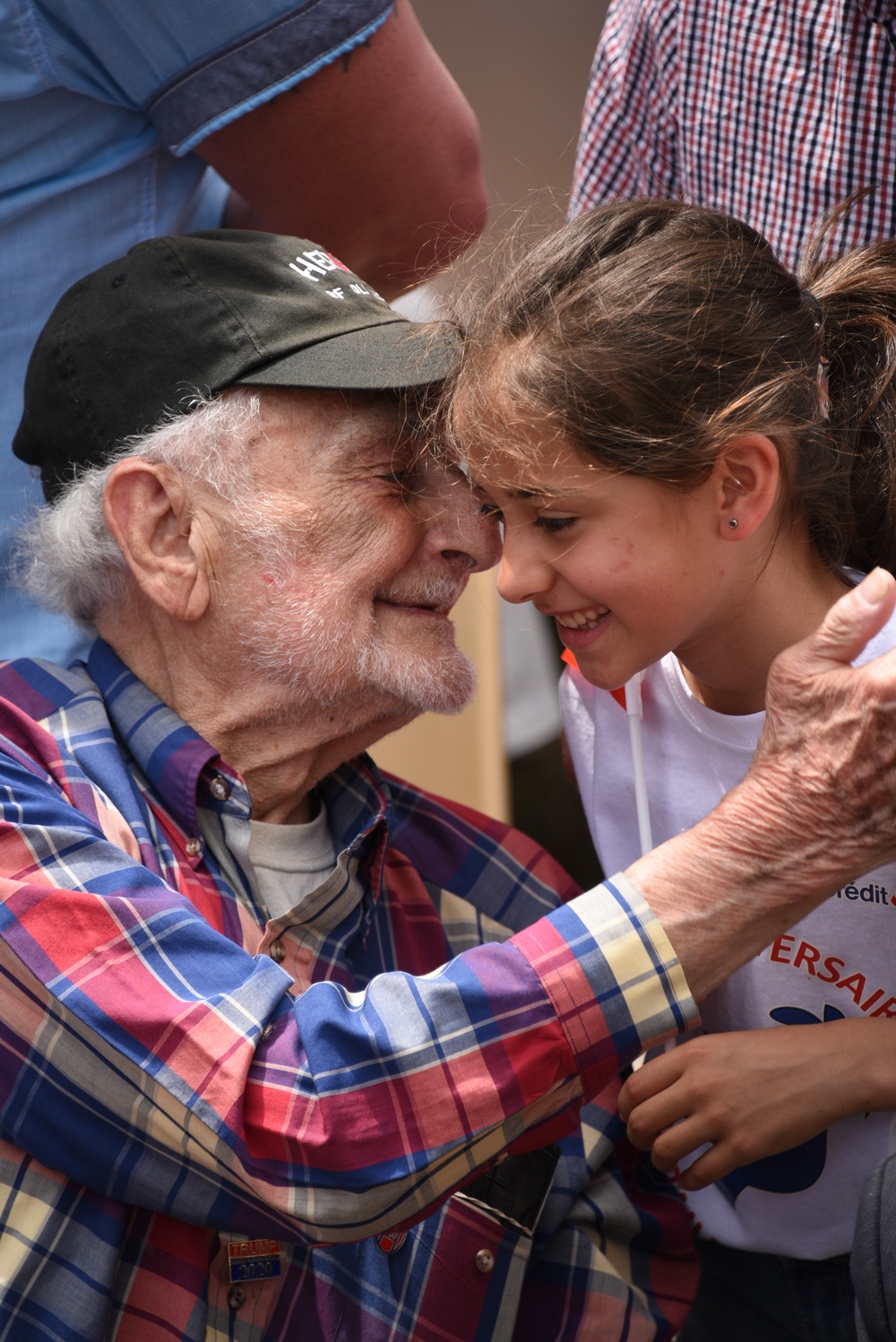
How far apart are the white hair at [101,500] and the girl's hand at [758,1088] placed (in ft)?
2.48

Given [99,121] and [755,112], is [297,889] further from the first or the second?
[755,112]

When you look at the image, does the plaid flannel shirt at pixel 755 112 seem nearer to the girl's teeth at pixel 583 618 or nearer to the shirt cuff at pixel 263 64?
the shirt cuff at pixel 263 64

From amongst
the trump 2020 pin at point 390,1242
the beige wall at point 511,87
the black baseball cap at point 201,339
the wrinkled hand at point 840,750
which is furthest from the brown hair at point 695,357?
the beige wall at point 511,87

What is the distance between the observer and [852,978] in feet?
4.50

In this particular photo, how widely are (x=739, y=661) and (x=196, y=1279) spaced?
0.80m

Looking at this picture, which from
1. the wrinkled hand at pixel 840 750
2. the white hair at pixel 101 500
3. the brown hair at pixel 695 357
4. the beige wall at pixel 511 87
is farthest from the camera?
the beige wall at pixel 511 87

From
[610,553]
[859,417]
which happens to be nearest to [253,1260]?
[610,553]

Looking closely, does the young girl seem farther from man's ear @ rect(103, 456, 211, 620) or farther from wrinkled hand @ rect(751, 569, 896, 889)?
man's ear @ rect(103, 456, 211, 620)

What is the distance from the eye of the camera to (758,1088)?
128 cm

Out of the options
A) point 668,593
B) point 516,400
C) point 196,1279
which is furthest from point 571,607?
point 196,1279

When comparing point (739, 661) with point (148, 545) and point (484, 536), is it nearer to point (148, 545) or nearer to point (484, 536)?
point (484, 536)

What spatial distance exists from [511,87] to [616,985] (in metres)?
2.42

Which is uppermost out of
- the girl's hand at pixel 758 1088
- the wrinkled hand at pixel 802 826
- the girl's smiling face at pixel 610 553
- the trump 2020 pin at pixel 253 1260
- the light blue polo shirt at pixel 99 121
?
the light blue polo shirt at pixel 99 121

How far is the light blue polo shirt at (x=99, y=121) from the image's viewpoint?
1.53 m
